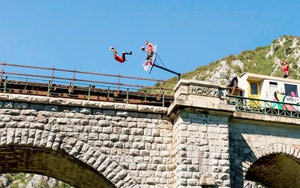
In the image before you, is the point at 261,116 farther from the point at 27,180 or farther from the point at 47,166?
the point at 27,180

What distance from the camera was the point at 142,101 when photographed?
655 inches

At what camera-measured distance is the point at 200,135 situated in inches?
591

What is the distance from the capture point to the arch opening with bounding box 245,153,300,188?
58.0 ft

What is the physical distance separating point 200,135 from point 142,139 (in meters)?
2.29

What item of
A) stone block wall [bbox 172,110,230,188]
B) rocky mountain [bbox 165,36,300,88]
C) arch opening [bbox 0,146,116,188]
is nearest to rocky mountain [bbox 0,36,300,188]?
rocky mountain [bbox 165,36,300,88]

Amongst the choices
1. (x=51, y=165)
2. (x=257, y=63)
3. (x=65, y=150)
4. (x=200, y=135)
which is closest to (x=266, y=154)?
(x=200, y=135)

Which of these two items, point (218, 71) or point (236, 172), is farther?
point (218, 71)

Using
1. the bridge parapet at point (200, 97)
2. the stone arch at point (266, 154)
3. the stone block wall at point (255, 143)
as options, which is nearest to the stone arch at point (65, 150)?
the bridge parapet at point (200, 97)

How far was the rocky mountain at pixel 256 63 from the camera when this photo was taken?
221ft

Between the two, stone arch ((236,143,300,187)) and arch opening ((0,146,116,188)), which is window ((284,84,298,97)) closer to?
stone arch ((236,143,300,187))

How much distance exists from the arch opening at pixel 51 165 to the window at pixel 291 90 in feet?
33.3

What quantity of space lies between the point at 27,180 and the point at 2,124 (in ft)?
132

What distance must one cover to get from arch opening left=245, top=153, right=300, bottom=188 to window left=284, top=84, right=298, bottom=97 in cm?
355

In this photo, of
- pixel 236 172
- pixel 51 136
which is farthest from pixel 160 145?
pixel 51 136
